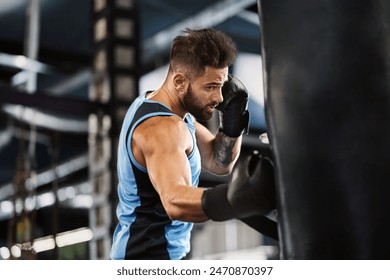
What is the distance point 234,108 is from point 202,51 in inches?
10.1

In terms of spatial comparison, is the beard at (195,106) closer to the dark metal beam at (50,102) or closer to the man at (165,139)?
the man at (165,139)

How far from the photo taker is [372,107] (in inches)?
38.3

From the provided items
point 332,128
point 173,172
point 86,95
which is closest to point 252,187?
point 332,128

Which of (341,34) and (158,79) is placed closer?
(341,34)

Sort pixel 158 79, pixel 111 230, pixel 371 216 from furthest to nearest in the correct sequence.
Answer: pixel 158 79
pixel 111 230
pixel 371 216

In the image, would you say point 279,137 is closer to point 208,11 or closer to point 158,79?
point 158,79

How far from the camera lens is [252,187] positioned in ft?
3.39

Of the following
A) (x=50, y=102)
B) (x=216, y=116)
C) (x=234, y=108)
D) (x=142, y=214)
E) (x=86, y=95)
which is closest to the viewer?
(x=142, y=214)

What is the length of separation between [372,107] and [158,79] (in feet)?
11.3

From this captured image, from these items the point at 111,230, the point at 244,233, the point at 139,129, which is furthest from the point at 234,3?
the point at 139,129

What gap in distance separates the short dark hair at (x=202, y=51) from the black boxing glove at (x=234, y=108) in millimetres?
162

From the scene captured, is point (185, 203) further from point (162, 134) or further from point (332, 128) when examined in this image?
point (332, 128)

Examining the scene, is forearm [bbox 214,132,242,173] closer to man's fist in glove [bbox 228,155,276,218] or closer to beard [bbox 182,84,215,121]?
beard [bbox 182,84,215,121]

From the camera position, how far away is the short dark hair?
4.94 ft
